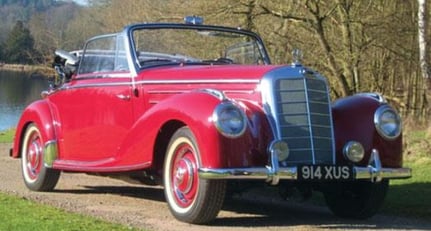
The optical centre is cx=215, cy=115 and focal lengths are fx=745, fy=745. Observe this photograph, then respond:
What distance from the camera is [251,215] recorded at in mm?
7801

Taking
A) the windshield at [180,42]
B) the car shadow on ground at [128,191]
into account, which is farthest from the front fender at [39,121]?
the windshield at [180,42]

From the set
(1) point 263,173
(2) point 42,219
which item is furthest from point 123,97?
(1) point 263,173

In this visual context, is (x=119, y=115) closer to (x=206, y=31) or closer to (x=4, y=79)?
(x=206, y=31)

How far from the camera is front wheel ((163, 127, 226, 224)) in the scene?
661 cm

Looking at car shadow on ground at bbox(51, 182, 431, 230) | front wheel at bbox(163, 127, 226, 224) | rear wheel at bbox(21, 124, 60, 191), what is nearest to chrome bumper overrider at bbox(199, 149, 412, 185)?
front wheel at bbox(163, 127, 226, 224)

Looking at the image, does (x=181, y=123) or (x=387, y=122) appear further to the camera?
(x=387, y=122)

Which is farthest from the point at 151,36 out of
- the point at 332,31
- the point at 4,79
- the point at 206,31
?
the point at 4,79

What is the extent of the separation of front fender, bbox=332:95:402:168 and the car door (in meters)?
2.26

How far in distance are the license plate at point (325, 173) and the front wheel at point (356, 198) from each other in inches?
33.0

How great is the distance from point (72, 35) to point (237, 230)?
2796 centimetres

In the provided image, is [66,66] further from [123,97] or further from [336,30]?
[336,30]

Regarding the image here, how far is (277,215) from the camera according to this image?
25.9 ft

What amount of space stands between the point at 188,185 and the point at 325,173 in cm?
127

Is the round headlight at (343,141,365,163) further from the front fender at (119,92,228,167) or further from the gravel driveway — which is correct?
the front fender at (119,92,228,167)
